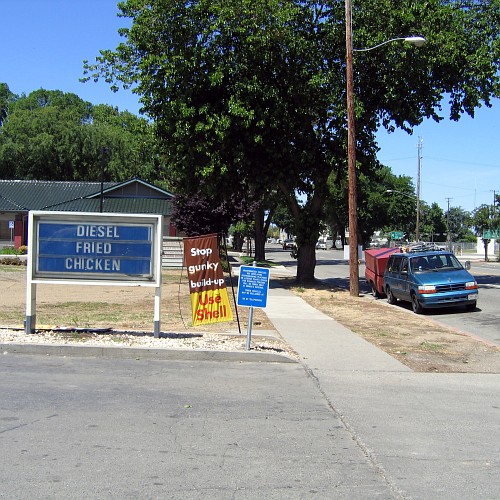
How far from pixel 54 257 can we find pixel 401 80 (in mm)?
15908

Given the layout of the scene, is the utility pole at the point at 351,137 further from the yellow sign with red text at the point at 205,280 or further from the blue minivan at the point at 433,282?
the yellow sign with red text at the point at 205,280

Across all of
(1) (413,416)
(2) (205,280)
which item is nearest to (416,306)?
(2) (205,280)

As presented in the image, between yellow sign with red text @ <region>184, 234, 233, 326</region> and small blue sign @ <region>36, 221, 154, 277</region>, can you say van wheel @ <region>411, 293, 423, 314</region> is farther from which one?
small blue sign @ <region>36, 221, 154, 277</region>

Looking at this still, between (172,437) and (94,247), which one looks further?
(94,247)

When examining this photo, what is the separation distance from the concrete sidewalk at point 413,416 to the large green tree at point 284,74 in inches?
485

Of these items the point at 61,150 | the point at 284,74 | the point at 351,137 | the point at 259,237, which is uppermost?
the point at 61,150

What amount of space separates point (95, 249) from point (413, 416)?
5.87 meters

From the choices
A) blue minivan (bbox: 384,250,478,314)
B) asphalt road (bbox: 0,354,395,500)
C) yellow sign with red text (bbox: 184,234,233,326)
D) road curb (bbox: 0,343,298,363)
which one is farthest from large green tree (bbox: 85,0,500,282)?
asphalt road (bbox: 0,354,395,500)

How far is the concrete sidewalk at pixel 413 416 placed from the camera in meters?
4.85

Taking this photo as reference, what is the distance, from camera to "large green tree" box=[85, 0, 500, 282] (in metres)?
21.1

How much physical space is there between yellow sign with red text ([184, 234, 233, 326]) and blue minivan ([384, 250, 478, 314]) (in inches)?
311

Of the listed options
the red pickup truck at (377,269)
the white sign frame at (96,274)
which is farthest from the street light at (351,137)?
the white sign frame at (96,274)

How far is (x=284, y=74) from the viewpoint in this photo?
73.7 ft

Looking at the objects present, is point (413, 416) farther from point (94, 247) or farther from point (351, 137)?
point (351, 137)
